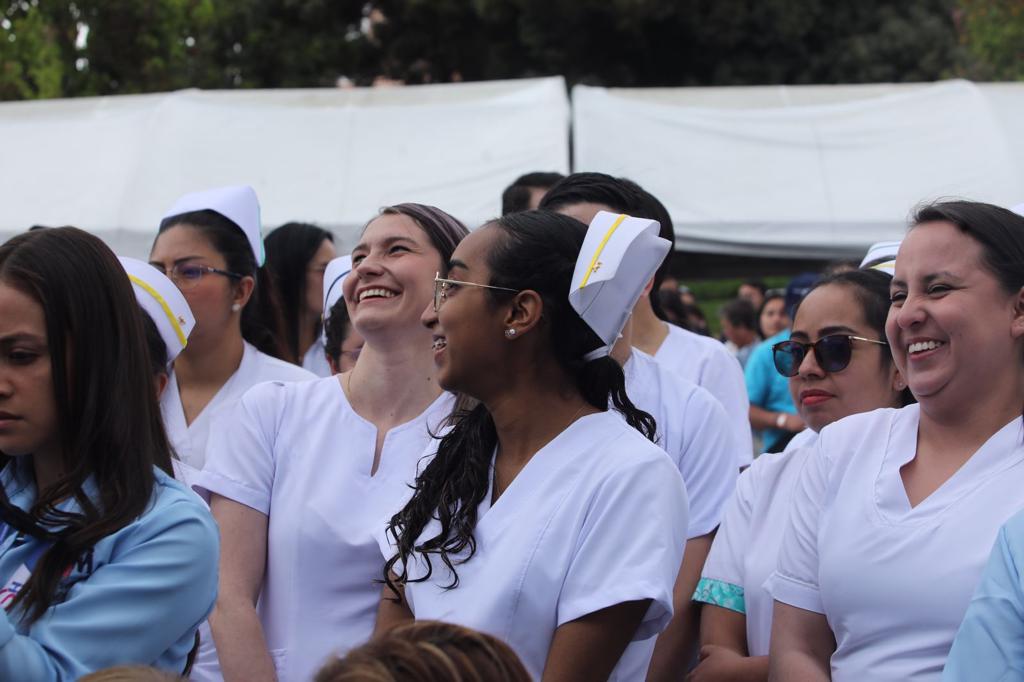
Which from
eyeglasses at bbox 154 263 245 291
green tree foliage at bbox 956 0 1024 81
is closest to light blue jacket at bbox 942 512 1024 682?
eyeglasses at bbox 154 263 245 291

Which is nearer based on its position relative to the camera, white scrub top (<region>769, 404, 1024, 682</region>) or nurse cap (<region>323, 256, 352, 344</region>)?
white scrub top (<region>769, 404, 1024, 682</region>)

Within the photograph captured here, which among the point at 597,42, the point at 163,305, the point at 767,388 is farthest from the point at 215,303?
the point at 597,42

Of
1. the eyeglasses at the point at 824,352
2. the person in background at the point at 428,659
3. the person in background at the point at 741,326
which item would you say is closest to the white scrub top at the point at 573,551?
the person in background at the point at 428,659

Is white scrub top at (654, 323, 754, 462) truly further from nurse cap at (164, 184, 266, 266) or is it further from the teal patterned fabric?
nurse cap at (164, 184, 266, 266)

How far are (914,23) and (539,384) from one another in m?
21.9

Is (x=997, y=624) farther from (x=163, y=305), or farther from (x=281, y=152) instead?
(x=281, y=152)

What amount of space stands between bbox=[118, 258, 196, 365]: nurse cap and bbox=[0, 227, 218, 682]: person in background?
1240 millimetres

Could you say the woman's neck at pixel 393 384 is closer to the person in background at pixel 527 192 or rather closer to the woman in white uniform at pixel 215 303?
the woman in white uniform at pixel 215 303

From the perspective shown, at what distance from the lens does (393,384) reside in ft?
11.8

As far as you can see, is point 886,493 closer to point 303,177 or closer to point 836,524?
point 836,524

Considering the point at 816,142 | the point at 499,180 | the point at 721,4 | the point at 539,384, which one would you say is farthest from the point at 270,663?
the point at 721,4

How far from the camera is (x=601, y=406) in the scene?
3000 mm

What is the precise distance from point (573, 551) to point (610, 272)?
0.56 m

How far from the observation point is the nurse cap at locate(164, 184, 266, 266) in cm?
471
